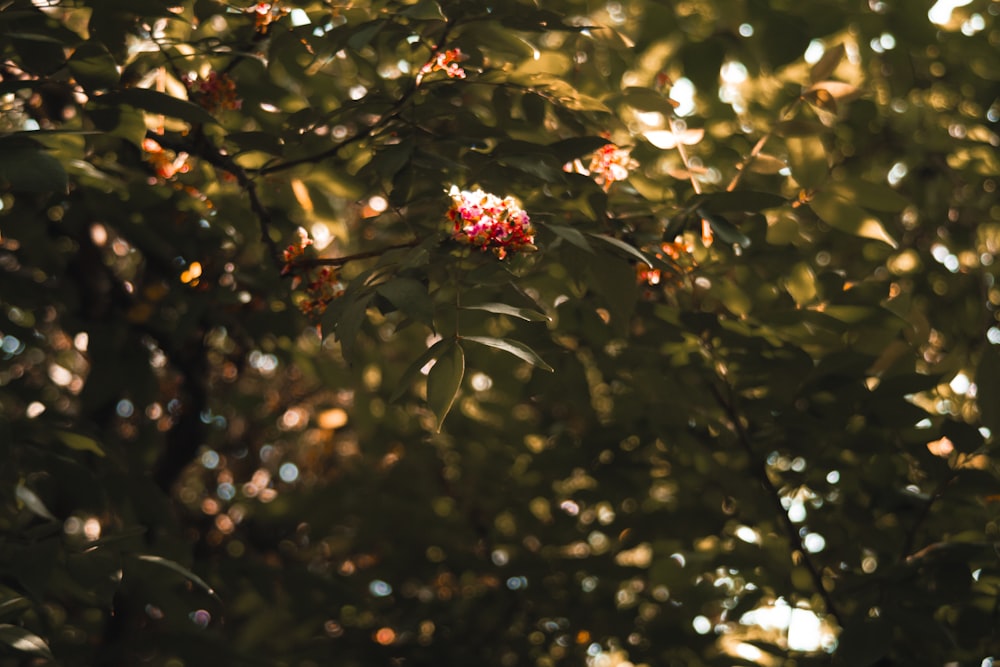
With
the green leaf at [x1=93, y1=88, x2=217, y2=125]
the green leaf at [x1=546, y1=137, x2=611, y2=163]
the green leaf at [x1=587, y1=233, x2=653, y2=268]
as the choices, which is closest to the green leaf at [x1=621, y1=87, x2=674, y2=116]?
the green leaf at [x1=546, y1=137, x2=611, y2=163]

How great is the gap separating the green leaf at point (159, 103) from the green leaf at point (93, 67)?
0.13ft

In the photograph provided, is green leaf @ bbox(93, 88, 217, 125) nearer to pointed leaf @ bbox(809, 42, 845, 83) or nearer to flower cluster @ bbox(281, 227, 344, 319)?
flower cluster @ bbox(281, 227, 344, 319)

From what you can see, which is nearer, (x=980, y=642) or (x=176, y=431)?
(x=980, y=642)

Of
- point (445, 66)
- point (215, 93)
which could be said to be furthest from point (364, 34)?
point (215, 93)

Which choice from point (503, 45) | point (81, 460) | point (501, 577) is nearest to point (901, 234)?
point (501, 577)

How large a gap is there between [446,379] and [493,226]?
0.21 metres

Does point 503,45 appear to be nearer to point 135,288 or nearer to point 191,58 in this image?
point 191,58

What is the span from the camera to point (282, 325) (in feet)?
6.41

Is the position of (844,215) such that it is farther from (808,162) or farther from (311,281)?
Answer: (311,281)

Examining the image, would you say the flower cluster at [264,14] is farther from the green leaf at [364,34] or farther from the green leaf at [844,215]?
the green leaf at [844,215]

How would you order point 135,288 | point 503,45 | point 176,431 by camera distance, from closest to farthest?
point 503,45, point 135,288, point 176,431

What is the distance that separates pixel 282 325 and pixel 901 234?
5.59 ft

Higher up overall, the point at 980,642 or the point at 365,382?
the point at 980,642

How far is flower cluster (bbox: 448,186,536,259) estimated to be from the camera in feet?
3.92
